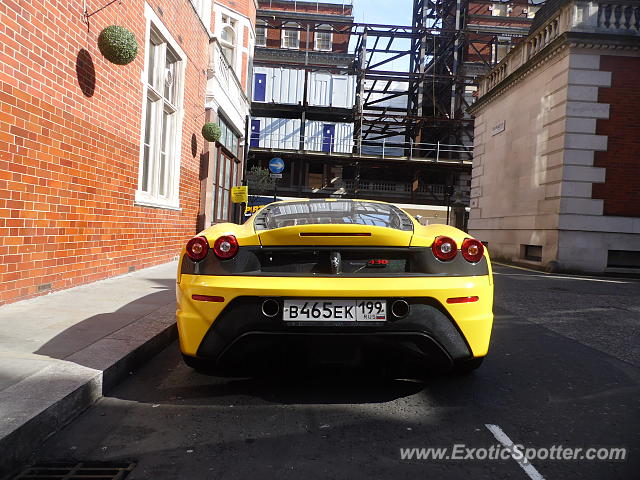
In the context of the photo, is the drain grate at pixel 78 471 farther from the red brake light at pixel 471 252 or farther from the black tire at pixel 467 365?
the red brake light at pixel 471 252

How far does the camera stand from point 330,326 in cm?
268

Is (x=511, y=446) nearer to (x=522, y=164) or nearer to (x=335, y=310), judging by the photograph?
(x=335, y=310)

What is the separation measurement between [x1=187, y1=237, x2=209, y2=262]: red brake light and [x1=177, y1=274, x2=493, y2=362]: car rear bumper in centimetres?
17

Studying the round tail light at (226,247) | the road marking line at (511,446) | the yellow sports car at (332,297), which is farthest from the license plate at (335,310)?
the road marking line at (511,446)

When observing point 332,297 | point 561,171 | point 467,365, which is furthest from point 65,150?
point 561,171

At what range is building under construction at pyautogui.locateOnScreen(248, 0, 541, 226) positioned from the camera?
114 feet

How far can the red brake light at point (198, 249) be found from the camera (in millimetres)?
2900

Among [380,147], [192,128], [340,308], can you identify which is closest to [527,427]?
[340,308]

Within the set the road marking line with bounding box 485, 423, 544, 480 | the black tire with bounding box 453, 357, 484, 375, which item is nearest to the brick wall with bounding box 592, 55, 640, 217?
the black tire with bounding box 453, 357, 484, 375

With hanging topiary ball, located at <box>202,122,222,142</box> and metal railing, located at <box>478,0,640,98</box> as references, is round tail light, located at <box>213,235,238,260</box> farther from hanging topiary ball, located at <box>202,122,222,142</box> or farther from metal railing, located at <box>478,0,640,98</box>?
metal railing, located at <box>478,0,640,98</box>

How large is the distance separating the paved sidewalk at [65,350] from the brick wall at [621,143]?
11.8 metres

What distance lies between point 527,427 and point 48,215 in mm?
4893

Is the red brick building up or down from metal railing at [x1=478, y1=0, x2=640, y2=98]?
down

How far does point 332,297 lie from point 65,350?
1.95 meters
